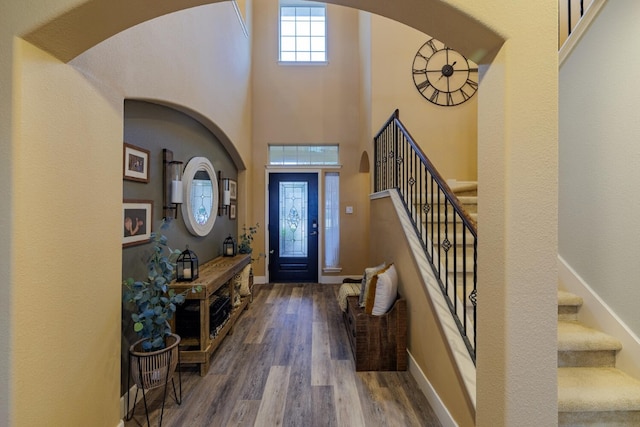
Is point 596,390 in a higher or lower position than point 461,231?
lower

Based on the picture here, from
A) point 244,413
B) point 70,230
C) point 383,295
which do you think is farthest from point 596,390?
point 70,230

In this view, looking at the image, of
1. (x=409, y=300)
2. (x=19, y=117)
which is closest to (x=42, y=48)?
(x=19, y=117)

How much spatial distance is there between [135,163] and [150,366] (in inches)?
54.5

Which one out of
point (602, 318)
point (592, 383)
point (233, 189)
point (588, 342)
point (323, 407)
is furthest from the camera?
point (233, 189)

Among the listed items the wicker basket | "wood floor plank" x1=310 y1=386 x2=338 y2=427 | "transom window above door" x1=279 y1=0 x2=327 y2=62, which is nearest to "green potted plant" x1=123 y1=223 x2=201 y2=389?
the wicker basket

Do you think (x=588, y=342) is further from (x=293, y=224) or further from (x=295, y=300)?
(x=293, y=224)

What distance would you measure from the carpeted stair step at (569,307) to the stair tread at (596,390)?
38 cm

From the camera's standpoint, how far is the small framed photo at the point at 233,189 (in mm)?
4370

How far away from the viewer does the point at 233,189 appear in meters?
4.55

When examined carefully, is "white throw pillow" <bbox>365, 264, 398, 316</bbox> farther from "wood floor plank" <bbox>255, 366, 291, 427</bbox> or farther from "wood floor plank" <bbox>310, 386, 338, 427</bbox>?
"wood floor plank" <bbox>255, 366, 291, 427</bbox>

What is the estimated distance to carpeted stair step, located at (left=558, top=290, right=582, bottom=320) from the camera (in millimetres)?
2018

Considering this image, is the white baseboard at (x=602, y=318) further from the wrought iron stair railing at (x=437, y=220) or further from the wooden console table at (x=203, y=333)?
the wooden console table at (x=203, y=333)

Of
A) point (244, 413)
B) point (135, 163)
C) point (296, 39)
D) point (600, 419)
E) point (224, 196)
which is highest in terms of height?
point (296, 39)

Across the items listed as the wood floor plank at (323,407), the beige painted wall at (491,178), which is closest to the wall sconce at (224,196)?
the wood floor plank at (323,407)
